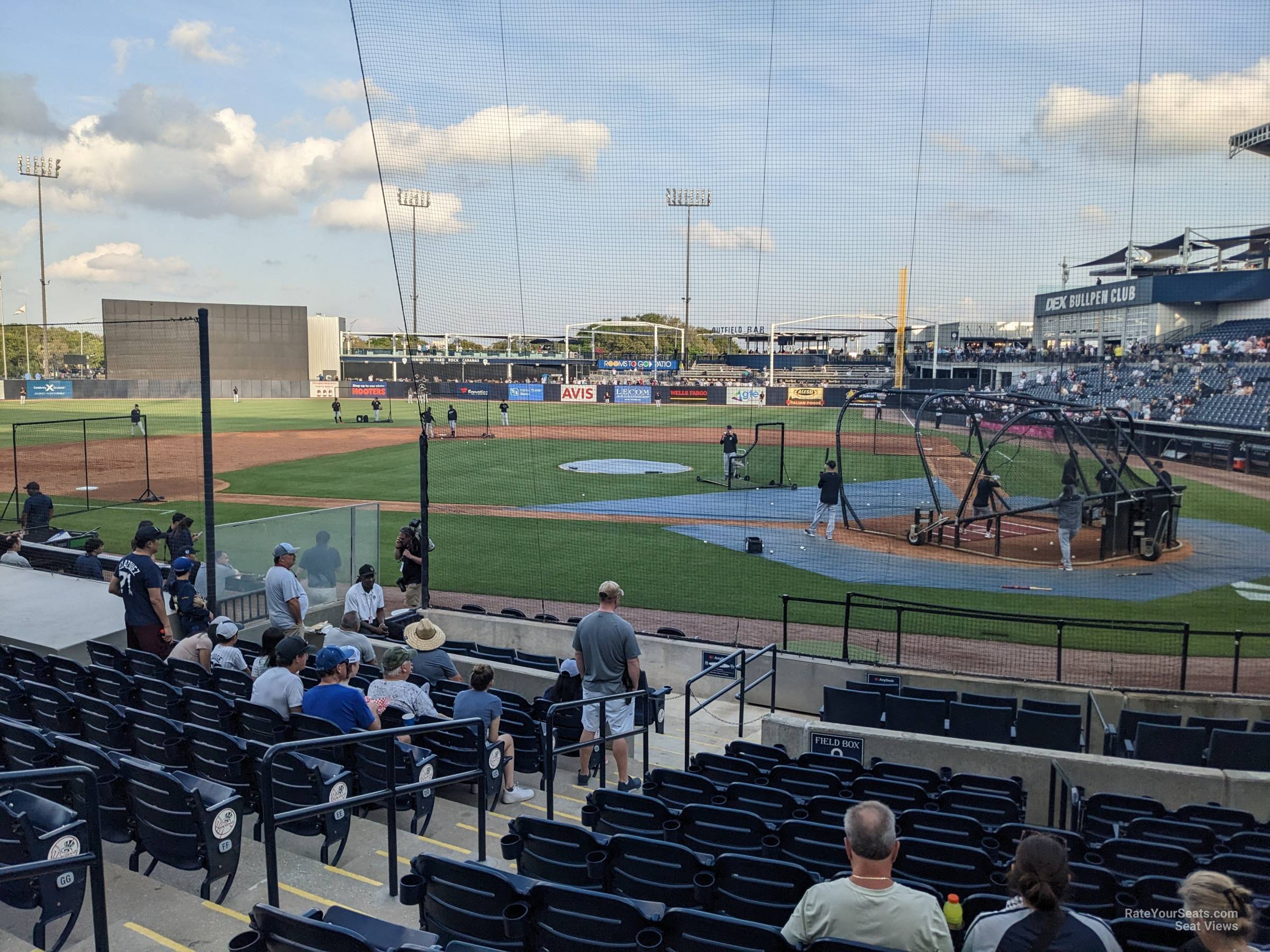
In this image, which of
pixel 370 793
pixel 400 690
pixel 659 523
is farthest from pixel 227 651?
pixel 659 523

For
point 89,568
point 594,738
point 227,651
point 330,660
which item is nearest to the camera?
point 330,660

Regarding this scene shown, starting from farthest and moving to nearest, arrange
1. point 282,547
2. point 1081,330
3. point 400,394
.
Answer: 1. point 400,394
2. point 1081,330
3. point 282,547

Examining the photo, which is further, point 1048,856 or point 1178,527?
point 1178,527

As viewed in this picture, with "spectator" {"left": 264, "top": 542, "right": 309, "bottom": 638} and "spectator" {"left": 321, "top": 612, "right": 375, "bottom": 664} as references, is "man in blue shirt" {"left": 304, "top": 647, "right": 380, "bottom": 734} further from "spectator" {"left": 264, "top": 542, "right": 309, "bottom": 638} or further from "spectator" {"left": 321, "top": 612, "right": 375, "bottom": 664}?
"spectator" {"left": 264, "top": 542, "right": 309, "bottom": 638}

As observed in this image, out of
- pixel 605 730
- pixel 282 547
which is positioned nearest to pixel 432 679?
pixel 605 730

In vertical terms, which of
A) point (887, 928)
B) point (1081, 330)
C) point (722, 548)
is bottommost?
point (722, 548)

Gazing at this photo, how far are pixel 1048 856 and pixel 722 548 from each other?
15.9 meters

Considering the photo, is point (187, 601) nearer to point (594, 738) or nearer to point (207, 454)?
point (207, 454)

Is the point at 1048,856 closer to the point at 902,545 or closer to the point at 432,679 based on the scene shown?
the point at 432,679

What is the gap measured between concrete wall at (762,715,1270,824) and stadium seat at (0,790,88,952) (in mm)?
6029

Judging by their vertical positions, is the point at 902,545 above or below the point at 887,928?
below

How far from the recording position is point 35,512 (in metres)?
16.8

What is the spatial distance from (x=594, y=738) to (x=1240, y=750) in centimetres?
582

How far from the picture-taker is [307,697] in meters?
6.25
